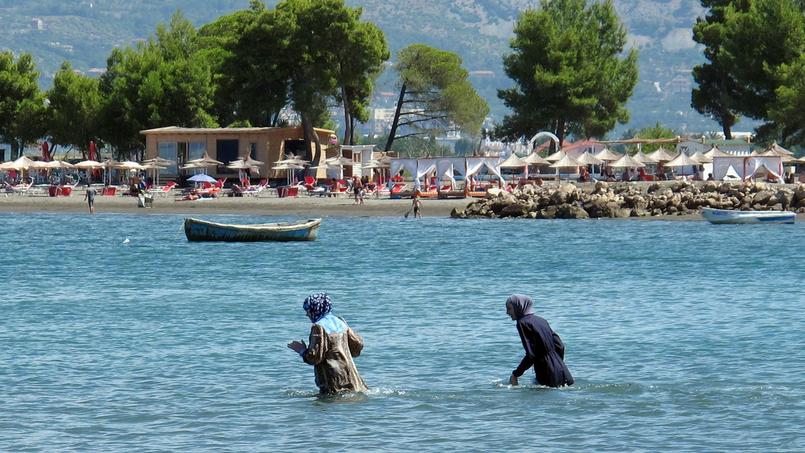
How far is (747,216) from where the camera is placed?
66062 millimetres

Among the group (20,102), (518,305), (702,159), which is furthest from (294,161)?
(518,305)

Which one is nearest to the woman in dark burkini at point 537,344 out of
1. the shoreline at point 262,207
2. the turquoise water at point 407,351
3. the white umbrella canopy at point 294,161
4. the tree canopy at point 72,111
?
the turquoise water at point 407,351

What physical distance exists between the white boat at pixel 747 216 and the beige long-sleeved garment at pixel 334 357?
49912 mm

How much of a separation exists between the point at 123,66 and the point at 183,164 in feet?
46.0

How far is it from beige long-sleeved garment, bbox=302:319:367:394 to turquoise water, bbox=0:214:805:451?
19.3 inches

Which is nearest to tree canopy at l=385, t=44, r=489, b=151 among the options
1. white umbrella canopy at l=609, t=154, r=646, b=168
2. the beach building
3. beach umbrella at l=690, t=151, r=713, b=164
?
the beach building

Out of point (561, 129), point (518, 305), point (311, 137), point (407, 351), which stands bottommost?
point (407, 351)

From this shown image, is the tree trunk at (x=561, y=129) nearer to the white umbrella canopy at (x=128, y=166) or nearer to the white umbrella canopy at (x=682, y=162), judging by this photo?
the white umbrella canopy at (x=682, y=162)

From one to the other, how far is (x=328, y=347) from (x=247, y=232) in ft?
127

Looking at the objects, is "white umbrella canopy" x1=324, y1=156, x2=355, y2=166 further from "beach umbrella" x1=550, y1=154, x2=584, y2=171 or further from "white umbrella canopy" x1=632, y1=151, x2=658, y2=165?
"white umbrella canopy" x1=632, y1=151, x2=658, y2=165

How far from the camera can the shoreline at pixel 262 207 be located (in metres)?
73.0

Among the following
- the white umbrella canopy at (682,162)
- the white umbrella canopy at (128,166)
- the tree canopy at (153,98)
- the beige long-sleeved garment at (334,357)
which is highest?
the tree canopy at (153,98)

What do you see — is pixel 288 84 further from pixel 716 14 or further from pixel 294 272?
pixel 294 272

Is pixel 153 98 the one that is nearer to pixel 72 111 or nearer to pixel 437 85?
pixel 72 111
